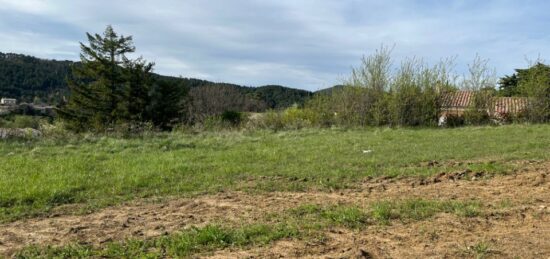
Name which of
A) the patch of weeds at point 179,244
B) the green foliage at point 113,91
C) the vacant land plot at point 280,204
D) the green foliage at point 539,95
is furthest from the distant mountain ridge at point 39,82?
the patch of weeds at point 179,244

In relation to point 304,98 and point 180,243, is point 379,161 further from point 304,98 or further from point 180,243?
point 304,98

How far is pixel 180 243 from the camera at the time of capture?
4.06 meters

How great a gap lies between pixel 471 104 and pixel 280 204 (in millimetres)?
20756

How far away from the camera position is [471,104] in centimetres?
2388

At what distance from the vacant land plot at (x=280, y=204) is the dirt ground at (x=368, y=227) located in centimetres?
1

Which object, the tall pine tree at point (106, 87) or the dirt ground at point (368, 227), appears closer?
the dirt ground at point (368, 227)

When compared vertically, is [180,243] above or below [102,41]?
below

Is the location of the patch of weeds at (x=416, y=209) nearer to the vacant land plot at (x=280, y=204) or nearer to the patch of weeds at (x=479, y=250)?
the vacant land plot at (x=280, y=204)

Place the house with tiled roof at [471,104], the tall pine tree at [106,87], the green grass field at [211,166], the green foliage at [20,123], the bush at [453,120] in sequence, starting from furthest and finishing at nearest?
the tall pine tree at [106,87]
the house with tiled roof at [471,104]
the bush at [453,120]
the green foliage at [20,123]
the green grass field at [211,166]

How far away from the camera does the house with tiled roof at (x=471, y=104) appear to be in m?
23.8

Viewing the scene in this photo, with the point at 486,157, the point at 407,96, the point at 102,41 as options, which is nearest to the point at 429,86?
the point at 407,96

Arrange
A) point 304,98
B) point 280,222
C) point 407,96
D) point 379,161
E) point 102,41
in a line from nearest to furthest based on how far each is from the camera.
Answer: point 280,222
point 379,161
point 407,96
point 304,98
point 102,41

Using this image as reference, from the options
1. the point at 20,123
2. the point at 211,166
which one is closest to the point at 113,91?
the point at 20,123

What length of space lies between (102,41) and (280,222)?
43.8m
